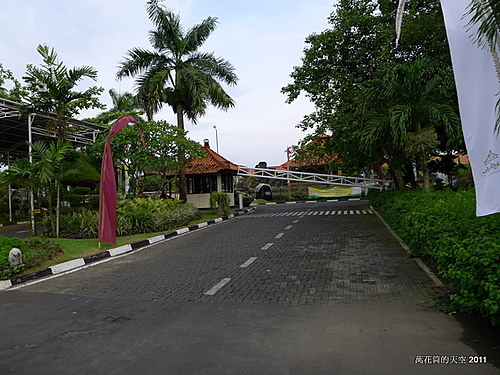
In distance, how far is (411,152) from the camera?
12.2 meters

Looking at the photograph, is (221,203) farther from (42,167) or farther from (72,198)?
(42,167)

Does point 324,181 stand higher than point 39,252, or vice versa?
point 324,181

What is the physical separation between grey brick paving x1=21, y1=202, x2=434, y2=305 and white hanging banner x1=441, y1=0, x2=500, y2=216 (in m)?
1.77

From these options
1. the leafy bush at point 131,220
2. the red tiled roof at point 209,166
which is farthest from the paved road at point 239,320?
the red tiled roof at point 209,166

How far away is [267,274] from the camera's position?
6.81 m

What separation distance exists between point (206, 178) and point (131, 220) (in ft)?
40.9

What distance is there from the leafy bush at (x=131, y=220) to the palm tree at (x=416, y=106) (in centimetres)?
799

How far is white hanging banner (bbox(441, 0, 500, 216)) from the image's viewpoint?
4047mm

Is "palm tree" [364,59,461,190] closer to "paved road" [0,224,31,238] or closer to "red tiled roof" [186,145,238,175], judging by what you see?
"paved road" [0,224,31,238]

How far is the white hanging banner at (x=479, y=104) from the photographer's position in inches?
159

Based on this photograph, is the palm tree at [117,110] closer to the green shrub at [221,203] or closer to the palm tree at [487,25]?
the green shrub at [221,203]

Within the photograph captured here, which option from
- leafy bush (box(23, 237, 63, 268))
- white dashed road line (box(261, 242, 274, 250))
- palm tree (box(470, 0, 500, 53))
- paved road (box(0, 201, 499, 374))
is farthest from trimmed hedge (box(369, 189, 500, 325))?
leafy bush (box(23, 237, 63, 268))

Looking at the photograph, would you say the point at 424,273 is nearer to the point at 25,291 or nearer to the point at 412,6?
the point at 25,291

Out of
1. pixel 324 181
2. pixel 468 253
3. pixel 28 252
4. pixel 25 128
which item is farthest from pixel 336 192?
pixel 468 253
